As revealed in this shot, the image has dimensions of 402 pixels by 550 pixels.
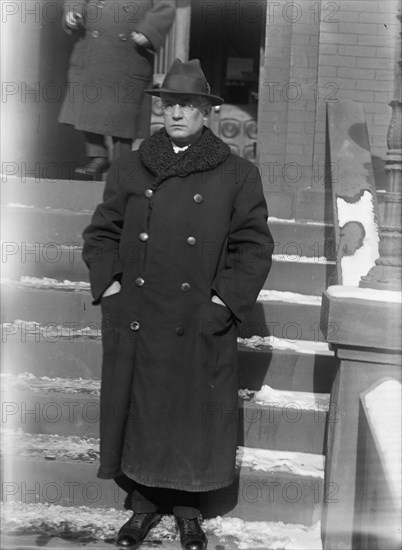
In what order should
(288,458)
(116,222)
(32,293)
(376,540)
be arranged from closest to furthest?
(376,540)
(116,222)
(288,458)
(32,293)

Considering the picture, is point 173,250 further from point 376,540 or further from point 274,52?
point 274,52

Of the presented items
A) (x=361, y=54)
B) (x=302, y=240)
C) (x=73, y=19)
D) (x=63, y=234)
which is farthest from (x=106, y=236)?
(x=361, y=54)

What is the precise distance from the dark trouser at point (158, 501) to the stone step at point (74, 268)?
1898mm

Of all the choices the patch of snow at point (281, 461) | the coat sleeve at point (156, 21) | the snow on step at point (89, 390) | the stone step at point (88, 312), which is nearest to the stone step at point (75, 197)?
the stone step at point (88, 312)

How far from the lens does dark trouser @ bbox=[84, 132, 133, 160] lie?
625cm

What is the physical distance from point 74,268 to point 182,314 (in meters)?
1.92

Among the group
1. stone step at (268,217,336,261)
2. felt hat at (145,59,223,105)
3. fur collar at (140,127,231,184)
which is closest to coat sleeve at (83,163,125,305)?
fur collar at (140,127,231,184)

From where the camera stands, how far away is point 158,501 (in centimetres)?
384

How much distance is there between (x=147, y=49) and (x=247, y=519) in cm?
372

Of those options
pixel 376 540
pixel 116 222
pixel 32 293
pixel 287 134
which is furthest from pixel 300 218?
pixel 376 540

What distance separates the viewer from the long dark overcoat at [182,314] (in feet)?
11.8

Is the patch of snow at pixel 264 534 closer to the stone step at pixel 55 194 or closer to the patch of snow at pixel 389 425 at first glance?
the patch of snow at pixel 389 425

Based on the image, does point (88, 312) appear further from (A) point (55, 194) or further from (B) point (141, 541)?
(B) point (141, 541)

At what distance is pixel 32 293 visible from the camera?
4980mm
